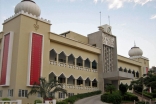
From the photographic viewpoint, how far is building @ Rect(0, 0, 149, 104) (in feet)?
63.8

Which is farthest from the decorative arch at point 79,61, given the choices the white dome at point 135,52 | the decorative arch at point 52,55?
the white dome at point 135,52

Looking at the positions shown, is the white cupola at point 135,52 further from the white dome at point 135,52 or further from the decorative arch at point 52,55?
the decorative arch at point 52,55

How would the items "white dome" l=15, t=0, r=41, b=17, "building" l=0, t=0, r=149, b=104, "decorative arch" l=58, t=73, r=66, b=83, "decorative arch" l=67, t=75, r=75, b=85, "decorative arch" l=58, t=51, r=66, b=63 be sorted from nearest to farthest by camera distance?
"building" l=0, t=0, r=149, b=104 → "white dome" l=15, t=0, r=41, b=17 → "decorative arch" l=58, t=73, r=66, b=83 → "decorative arch" l=58, t=51, r=66, b=63 → "decorative arch" l=67, t=75, r=75, b=85

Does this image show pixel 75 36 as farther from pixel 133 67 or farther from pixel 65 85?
pixel 133 67

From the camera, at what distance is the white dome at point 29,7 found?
2150 cm

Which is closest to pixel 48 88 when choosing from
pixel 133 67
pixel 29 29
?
pixel 29 29

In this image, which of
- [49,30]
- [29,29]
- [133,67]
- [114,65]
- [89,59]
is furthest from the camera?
[133,67]

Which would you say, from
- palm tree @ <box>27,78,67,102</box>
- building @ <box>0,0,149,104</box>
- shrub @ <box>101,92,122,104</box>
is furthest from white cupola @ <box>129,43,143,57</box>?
palm tree @ <box>27,78,67,102</box>

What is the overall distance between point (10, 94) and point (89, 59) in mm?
12672

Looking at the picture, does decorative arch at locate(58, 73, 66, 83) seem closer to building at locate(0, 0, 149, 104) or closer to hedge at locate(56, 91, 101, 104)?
building at locate(0, 0, 149, 104)

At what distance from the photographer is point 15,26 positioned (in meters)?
20.7

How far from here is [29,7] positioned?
849 inches

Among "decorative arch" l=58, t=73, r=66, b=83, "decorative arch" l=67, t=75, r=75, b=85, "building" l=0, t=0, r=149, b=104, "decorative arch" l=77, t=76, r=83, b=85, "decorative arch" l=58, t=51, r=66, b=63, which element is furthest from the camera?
"decorative arch" l=77, t=76, r=83, b=85

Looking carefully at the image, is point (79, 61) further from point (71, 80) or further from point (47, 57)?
point (47, 57)
